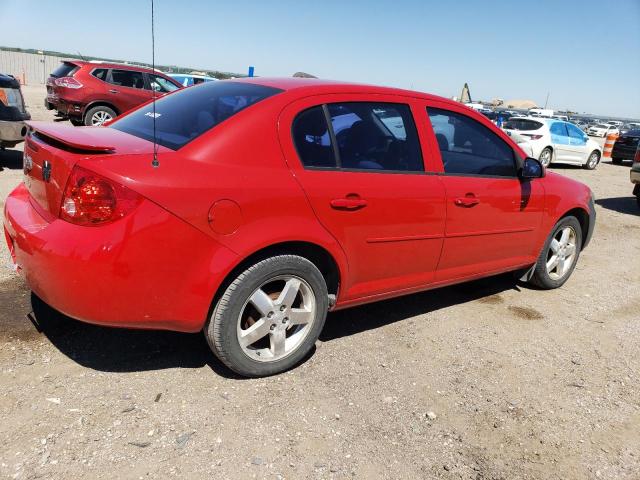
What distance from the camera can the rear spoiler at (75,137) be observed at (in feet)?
8.24

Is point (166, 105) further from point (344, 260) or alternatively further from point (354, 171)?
point (344, 260)

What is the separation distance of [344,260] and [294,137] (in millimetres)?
754

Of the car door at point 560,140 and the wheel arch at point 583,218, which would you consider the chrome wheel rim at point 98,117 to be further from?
the car door at point 560,140

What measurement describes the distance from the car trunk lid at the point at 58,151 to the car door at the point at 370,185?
2.81 feet

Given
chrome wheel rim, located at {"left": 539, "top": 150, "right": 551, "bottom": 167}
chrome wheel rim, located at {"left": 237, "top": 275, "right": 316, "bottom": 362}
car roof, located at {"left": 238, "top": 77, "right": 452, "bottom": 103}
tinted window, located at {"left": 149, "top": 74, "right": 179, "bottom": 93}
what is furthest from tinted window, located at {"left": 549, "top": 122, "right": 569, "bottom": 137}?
chrome wheel rim, located at {"left": 237, "top": 275, "right": 316, "bottom": 362}

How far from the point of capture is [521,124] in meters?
15.2

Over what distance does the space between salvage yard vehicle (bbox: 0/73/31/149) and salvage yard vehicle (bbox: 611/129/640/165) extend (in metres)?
18.7

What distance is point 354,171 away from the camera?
307cm

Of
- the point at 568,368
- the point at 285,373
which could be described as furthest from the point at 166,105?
the point at 568,368

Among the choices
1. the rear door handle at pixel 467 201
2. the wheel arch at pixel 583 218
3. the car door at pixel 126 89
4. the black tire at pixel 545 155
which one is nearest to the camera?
the rear door handle at pixel 467 201

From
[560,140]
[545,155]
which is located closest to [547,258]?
[545,155]

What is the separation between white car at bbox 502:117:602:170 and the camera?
47.6ft

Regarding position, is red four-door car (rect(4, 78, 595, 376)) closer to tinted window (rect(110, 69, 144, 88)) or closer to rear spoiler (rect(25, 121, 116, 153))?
rear spoiler (rect(25, 121, 116, 153))

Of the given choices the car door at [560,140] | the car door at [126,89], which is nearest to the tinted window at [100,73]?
the car door at [126,89]
